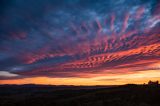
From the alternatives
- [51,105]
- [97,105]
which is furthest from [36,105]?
[97,105]

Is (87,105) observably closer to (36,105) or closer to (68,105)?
(68,105)

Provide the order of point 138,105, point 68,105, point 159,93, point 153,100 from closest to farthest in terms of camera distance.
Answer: point 138,105 < point 153,100 < point 159,93 < point 68,105

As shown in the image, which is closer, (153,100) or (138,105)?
(138,105)

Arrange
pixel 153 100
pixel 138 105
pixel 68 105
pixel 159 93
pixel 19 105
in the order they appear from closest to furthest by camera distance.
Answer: pixel 138 105 → pixel 153 100 → pixel 159 93 → pixel 68 105 → pixel 19 105

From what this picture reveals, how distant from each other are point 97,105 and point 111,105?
4.63 meters

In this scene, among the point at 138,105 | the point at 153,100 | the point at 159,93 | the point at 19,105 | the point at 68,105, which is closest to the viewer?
the point at 138,105

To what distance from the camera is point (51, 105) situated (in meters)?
79.2

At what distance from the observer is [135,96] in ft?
240

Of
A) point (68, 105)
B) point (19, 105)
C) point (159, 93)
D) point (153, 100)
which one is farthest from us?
point (19, 105)

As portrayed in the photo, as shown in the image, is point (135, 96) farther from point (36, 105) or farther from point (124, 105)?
point (36, 105)

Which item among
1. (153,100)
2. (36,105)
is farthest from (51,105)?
(153,100)

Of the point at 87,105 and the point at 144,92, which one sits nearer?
the point at 87,105

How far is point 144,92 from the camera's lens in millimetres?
76562

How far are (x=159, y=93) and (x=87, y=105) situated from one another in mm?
22812
